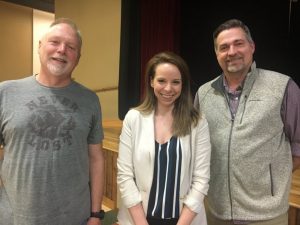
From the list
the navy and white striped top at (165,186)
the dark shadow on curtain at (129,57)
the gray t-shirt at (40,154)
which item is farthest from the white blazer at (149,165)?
the dark shadow on curtain at (129,57)

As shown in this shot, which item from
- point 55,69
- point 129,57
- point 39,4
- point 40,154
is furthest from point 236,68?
point 39,4

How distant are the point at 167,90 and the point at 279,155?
577mm

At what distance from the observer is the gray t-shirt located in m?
1.24

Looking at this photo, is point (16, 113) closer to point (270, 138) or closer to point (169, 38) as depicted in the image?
point (270, 138)

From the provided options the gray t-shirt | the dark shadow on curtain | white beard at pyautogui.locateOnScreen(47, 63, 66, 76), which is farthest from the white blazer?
the dark shadow on curtain

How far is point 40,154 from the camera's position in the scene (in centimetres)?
124

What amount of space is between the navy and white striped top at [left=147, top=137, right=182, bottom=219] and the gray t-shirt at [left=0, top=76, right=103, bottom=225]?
1.01ft

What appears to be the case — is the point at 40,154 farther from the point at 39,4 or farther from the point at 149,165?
the point at 39,4

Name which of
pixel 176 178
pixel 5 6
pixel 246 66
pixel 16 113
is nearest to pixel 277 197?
pixel 176 178

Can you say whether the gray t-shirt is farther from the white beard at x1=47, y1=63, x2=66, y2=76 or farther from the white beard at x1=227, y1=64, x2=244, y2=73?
the white beard at x1=227, y1=64, x2=244, y2=73

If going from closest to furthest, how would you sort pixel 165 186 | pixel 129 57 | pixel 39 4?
pixel 165 186
pixel 129 57
pixel 39 4

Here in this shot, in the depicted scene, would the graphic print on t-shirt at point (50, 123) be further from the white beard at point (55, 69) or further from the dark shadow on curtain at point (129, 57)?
the dark shadow on curtain at point (129, 57)

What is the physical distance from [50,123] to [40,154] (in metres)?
0.13

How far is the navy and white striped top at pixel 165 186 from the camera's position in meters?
1.34
